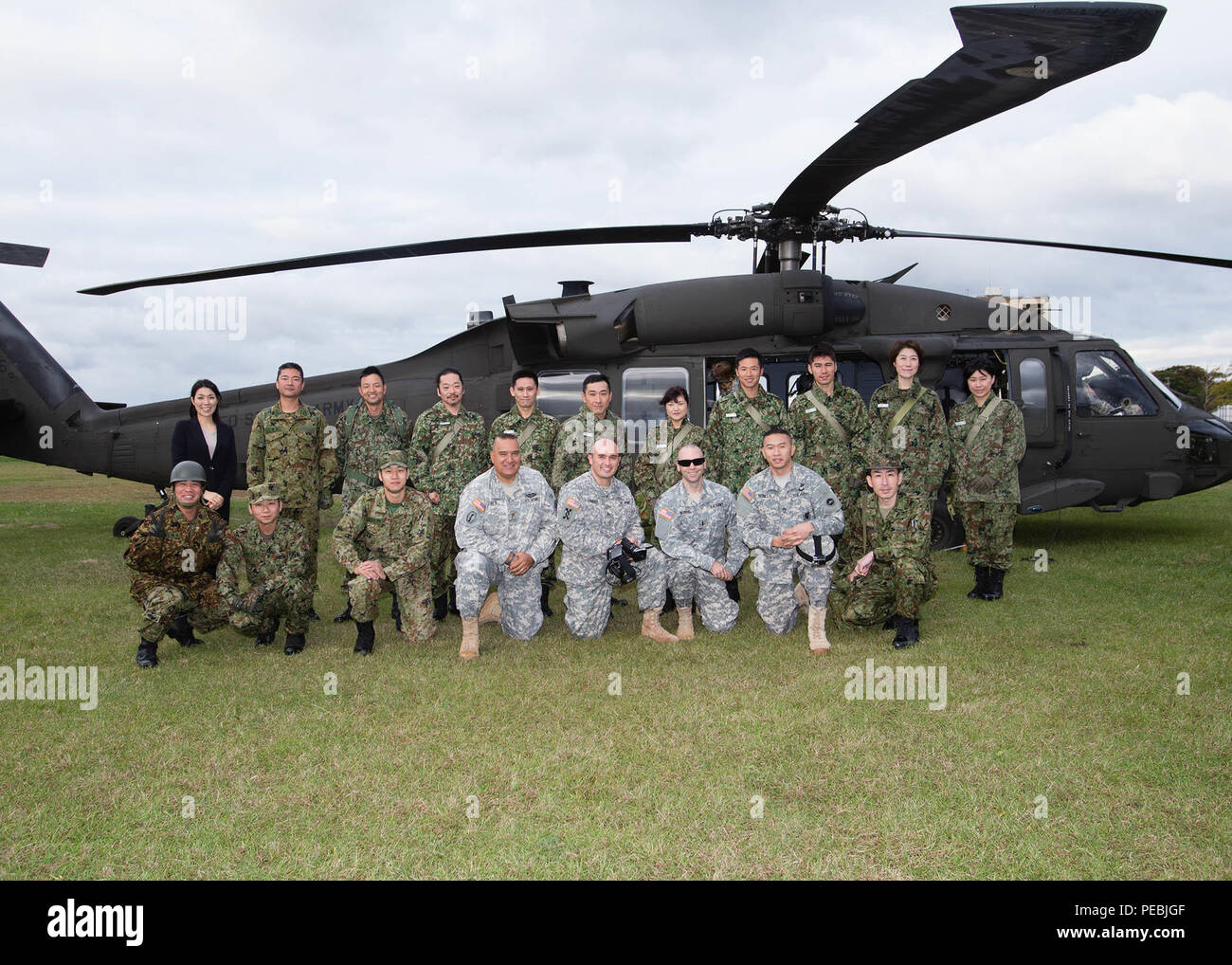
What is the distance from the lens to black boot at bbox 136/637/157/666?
554cm

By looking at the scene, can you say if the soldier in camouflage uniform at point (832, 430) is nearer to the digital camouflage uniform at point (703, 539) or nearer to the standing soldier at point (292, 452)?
the digital camouflage uniform at point (703, 539)

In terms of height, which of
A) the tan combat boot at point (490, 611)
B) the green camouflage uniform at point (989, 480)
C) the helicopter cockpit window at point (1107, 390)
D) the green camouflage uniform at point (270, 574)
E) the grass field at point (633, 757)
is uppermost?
the helicopter cockpit window at point (1107, 390)

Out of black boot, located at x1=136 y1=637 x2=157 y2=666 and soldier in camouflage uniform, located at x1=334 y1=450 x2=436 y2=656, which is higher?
soldier in camouflage uniform, located at x1=334 y1=450 x2=436 y2=656

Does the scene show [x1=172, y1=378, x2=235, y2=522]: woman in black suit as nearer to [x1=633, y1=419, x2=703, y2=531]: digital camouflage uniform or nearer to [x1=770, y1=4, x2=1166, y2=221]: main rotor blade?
[x1=633, y1=419, x2=703, y2=531]: digital camouflage uniform

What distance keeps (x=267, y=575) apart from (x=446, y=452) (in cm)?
178

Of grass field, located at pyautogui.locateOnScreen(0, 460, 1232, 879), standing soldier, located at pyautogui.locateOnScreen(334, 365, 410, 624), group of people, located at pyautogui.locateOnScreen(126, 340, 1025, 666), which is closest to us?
grass field, located at pyautogui.locateOnScreen(0, 460, 1232, 879)

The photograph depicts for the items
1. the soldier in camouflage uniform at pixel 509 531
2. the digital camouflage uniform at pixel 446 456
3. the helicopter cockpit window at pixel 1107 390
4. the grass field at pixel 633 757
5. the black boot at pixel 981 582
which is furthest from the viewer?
the helicopter cockpit window at pixel 1107 390

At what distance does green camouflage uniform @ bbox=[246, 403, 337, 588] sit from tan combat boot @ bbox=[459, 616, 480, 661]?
1682mm

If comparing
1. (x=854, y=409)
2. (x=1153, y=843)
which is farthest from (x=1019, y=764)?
(x=854, y=409)

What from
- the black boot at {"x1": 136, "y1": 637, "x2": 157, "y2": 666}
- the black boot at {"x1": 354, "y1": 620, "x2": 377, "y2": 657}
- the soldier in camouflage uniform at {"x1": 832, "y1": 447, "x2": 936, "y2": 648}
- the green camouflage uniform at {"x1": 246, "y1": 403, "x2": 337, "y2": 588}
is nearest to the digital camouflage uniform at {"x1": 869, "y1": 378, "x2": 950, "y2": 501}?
the soldier in camouflage uniform at {"x1": 832, "y1": 447, "x2": 936, "y2": 648}

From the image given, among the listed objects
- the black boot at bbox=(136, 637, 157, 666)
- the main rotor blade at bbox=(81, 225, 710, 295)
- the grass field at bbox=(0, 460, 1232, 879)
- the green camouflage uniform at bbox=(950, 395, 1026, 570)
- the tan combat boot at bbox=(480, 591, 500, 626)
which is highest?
the main rotor blade at bbox=(81, 225, 710, 295)

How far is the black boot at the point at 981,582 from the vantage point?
729cm

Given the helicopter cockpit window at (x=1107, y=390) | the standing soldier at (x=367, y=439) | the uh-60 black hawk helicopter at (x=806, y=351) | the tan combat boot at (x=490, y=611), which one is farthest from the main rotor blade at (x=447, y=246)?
the helicopter cockpit window at (x=1107, y=390)

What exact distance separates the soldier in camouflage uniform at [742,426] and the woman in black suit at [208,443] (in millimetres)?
4056
